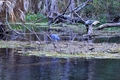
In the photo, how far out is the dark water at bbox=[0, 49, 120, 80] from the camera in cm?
906

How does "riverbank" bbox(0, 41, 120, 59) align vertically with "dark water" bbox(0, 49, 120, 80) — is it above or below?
above

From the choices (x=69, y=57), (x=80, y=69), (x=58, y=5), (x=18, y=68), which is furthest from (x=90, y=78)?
(x=58, y=5)

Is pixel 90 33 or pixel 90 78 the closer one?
pixel 90 78

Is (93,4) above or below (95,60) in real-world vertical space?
above

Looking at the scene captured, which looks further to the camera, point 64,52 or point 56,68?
point 64,52

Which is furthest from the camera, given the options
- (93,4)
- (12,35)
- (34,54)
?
(93,4)

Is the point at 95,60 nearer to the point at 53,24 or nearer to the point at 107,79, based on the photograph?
the point at 107,79

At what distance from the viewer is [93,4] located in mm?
31078

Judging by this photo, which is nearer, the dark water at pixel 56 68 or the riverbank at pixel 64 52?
the dark water at pixel 56 68

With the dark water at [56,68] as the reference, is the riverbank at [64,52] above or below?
above

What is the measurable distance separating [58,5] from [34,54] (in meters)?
26.5

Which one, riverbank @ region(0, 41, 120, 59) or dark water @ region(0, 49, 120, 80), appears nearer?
dark water @ region(0, 49, 120, 80)

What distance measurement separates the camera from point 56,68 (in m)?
10.3

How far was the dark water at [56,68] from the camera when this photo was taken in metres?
9.06
